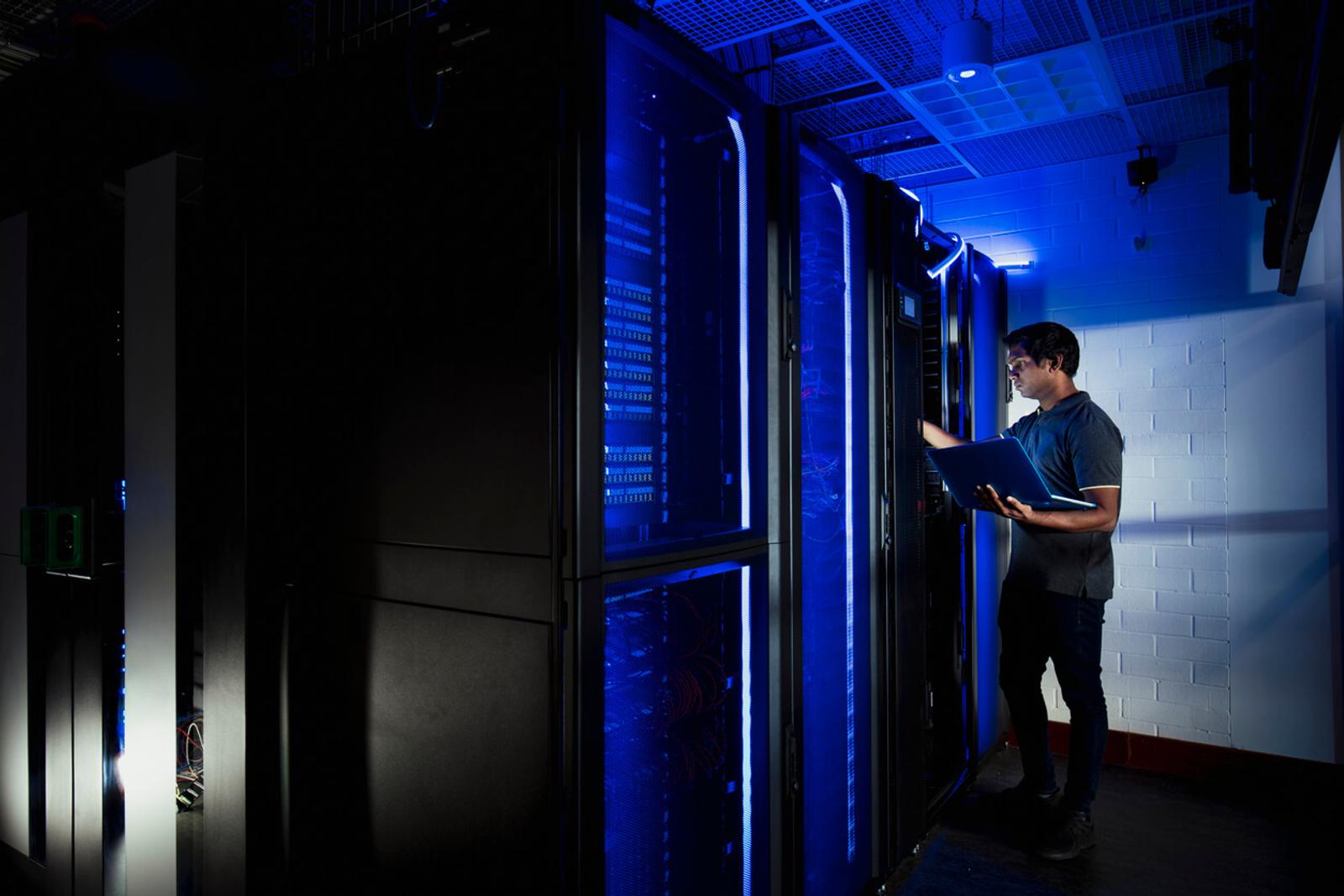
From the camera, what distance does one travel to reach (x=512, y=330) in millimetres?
1366

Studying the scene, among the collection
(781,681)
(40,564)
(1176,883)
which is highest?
(40,564)

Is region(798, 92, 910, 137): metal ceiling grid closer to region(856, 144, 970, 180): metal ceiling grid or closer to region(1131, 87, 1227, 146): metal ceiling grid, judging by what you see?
region(856, 144, 970, 180): metal ceiling grid

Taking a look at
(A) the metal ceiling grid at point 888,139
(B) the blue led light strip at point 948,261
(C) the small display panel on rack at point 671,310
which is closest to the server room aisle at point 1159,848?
(C) the small display panel on rack at point 671,310

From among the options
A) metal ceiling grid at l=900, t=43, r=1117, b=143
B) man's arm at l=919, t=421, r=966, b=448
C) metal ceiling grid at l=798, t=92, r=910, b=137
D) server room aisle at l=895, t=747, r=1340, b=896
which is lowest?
server room aisle at l=895, t=747, r=1340, b=896

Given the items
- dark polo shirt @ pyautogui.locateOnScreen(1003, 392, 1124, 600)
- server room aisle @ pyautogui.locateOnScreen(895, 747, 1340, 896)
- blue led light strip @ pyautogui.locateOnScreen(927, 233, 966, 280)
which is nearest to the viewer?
server room aisle @ pyautogui.locateOnScreen(895, 747, 1340, 896)

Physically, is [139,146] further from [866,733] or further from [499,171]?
[866,733]

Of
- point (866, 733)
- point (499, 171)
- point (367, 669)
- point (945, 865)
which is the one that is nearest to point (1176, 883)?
point (945, 865)

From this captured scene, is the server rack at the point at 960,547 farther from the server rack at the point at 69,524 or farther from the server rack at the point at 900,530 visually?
the server rack at the point at 69,524

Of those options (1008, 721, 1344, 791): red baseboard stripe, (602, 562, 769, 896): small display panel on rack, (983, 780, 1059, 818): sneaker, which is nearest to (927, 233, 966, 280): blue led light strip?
(602, 562, 769, 896): small display panel on rack

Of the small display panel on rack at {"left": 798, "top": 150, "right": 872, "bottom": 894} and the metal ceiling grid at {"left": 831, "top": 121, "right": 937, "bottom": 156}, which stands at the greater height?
the metal ceiling grid at {"left": 831, "top": 121, "right": 937, "bottom": 156}

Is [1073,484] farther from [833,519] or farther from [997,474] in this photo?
[833,519]

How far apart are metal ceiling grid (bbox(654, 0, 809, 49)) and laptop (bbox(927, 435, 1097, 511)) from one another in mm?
1583

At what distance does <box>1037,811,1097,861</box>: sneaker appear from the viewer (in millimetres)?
2732

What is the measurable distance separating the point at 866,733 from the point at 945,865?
0.73 m
